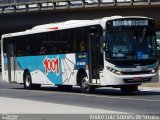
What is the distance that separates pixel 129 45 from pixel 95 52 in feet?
5.44

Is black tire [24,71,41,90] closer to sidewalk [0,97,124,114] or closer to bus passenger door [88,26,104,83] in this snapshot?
bus passenger door [88,26,104,83]

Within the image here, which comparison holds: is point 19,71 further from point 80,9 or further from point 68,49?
point 80,9

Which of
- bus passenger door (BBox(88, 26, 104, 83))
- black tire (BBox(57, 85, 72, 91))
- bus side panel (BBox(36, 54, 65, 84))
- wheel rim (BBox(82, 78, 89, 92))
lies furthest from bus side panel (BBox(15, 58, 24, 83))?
bus passenger door (BBox(88, 26, 104, 83))

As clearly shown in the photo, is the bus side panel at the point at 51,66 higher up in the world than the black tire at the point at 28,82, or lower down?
higher up

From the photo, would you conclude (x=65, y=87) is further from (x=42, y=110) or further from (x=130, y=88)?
(x=42, y=110)

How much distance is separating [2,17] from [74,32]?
150ft

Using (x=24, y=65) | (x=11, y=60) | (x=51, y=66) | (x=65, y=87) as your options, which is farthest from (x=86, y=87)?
(x=11, y=60)

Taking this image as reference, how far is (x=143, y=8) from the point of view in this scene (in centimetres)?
5850

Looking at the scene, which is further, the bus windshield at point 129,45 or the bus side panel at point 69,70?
the bus side panel at point 69,70

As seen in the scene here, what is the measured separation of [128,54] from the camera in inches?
973

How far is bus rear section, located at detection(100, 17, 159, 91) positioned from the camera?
24.6 meters

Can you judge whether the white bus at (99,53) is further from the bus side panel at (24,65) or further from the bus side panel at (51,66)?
the bus side panel at (24,65)

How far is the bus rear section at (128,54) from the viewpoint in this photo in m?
24.6

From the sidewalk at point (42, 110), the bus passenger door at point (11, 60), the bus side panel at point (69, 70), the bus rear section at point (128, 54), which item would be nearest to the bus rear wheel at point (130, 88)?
the bus rear section at point (128, 54)
